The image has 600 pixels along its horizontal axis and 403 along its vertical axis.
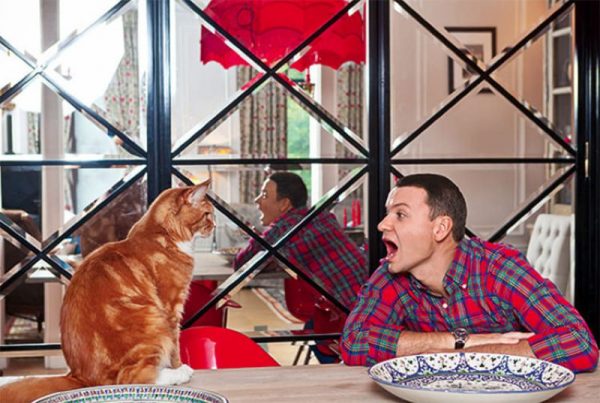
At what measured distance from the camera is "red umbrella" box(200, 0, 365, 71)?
10.4 ft

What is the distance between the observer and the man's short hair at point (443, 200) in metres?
2.53

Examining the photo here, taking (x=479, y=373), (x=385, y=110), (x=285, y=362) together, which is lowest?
(x=285, y=362)

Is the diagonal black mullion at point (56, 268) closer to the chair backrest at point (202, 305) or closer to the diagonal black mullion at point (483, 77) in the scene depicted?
the chair backrest at point (202, 305)

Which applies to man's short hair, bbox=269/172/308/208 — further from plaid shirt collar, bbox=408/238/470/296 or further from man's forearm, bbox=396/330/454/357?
man's forearm, bbox=396/330/454/357

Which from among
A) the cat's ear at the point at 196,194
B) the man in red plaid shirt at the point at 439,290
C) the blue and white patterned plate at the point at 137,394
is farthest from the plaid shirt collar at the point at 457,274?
the blue and white patterned plate at the point at 137,394

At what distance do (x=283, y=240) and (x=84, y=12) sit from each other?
Result: 101 centimetres

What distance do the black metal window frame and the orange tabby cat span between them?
1058 millimetres

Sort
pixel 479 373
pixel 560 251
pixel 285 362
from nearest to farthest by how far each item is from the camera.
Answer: pixel 479 373
pixel 285 362
pixel 560 251

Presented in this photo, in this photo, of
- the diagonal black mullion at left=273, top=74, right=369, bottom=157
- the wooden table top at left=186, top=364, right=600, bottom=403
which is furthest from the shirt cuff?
the diagonal black mullion at left=273, top=74, right=369, bottom=157

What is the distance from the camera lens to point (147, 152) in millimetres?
3113

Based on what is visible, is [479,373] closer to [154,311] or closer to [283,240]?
[154,311]

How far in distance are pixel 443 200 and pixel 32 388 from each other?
3.89 ft

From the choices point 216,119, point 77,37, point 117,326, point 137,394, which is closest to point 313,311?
point 216,119

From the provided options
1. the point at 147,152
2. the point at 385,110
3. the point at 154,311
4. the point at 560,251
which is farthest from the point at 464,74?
the point at 154,311
